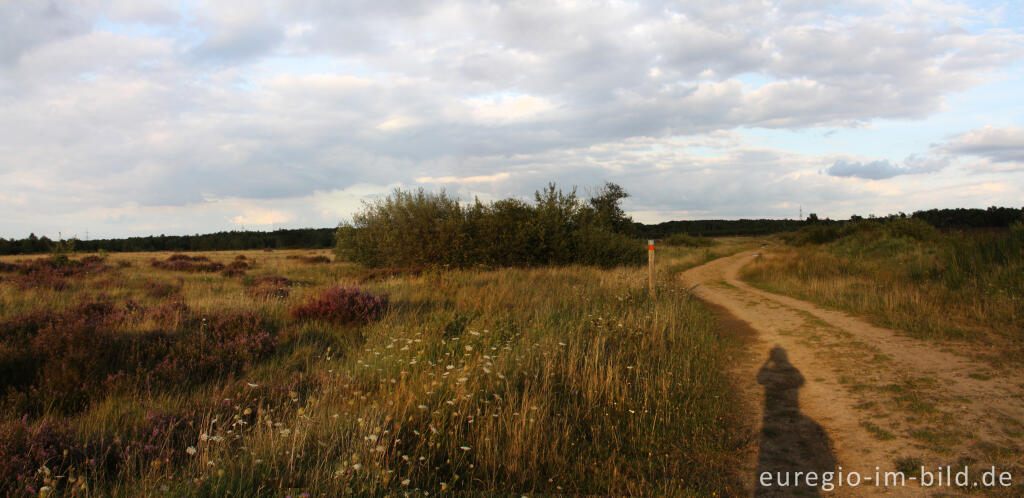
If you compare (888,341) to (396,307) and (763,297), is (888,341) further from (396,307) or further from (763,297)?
(396,307)

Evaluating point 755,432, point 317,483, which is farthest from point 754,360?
point 317,483

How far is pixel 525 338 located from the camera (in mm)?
7453

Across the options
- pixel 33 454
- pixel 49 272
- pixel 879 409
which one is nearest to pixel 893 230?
pixel 879 409

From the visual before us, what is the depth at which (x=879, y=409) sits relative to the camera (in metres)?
5.58

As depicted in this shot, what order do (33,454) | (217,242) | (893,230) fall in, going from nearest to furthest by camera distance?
1. (33,454)
2. (893,230)
3. (217,242)

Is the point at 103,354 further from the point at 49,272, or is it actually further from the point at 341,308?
the point at 49,272

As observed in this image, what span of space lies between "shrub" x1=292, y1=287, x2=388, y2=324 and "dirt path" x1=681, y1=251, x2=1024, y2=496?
695 cm

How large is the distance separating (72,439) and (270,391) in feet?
5.94

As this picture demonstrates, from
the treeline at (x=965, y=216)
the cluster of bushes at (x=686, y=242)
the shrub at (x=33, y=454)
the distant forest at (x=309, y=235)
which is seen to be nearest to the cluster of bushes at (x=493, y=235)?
the distant forest at (x=309, y=235)

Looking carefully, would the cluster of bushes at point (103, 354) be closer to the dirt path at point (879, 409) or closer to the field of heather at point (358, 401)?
the field of heather at point (358, 401)

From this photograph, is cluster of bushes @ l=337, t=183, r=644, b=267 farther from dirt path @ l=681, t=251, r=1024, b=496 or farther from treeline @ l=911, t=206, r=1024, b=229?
treeline @ l=911, t=206, r=1024, b=229

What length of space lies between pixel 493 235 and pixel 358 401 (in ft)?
59.1

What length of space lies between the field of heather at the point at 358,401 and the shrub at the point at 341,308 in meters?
0.04

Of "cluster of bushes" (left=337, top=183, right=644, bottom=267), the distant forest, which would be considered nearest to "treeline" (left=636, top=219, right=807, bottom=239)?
the distant forest
